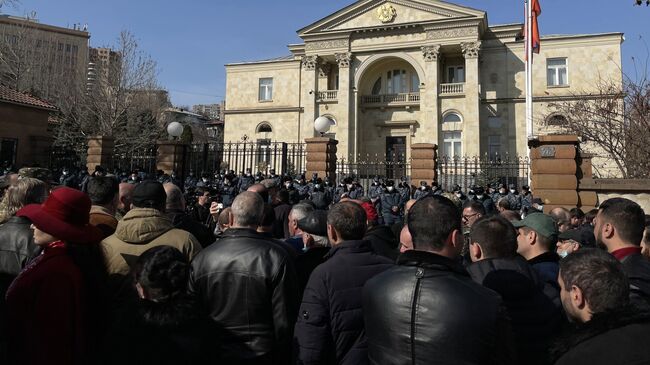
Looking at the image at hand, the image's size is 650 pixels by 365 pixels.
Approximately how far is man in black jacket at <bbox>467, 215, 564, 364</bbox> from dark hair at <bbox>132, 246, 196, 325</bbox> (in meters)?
1.87

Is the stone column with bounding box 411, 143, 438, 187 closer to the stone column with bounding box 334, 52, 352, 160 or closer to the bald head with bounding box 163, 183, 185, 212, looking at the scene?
the bald head with bounding box 163, 183, 185, 212

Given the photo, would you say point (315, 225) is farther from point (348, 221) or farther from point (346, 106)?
point (346, 106)

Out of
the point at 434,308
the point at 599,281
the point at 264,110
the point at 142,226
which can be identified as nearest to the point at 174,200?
the point at 142,226

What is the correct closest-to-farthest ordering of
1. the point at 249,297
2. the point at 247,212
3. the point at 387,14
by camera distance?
the point at 249,297, the point at 247,212, the point at 387,14

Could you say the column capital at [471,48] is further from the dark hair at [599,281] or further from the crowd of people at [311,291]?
the dark hair at [599,281]

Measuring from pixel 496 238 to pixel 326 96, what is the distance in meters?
34.5

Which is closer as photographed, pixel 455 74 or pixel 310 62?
pixel 455 74

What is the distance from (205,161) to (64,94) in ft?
76.1

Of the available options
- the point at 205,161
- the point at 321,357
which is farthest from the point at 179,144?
the point at 321,357

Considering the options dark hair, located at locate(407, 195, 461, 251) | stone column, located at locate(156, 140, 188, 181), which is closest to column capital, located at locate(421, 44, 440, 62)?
stone column, located at locate(156, 140, 188, 181)

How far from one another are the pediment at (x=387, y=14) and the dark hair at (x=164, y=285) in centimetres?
3380

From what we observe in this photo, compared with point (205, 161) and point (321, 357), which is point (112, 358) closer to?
point (321, 357)

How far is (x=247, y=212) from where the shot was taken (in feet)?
10.8

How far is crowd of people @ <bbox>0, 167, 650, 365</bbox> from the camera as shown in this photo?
209 centimetres
